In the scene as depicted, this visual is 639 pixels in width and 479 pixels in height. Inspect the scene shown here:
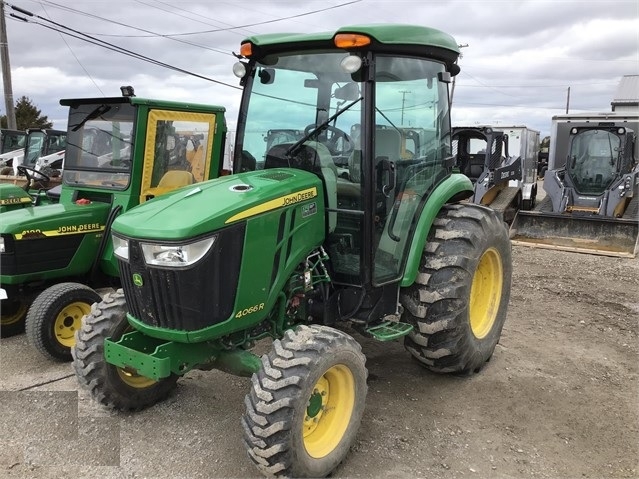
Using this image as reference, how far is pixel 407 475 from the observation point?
2998 millimetres

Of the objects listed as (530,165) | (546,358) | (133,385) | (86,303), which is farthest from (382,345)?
(530,165)

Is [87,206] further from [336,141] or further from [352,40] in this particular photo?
[352,40]

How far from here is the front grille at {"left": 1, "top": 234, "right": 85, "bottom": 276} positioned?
468 centimetres

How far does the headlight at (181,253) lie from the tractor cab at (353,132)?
918mm

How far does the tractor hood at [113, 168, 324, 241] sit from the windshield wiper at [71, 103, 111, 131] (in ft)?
8.26

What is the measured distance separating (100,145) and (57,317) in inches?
68.0

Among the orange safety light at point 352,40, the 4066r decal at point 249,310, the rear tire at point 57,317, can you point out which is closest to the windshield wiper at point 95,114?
the rear tire at point 57,317

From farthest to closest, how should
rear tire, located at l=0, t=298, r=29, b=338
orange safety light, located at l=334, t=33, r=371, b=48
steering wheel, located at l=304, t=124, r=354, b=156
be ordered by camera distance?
rear tire, located at l=0, t=298, r=29, b=338 → steering wheel, located at l=304, t=124, r=354, b=156 → orange safety light, located at l=334, t=33, r=371, b=48

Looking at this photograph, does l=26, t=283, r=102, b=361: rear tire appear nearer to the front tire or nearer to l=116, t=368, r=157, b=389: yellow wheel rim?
l=116, t=368, r=157, b=389: yellow wheel rim

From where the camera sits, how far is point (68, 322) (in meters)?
4.65

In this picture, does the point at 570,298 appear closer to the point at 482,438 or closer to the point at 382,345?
the point at 382,345

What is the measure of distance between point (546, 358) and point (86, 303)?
378 centimetres

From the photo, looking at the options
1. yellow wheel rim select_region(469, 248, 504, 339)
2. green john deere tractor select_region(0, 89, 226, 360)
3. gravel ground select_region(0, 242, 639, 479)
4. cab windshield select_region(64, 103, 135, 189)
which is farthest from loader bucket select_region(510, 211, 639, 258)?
cab windshield select_region(64, 103, 135, 189)

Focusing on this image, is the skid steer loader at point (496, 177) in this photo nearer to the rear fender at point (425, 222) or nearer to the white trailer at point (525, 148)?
the white trailer at point (525, 148)
